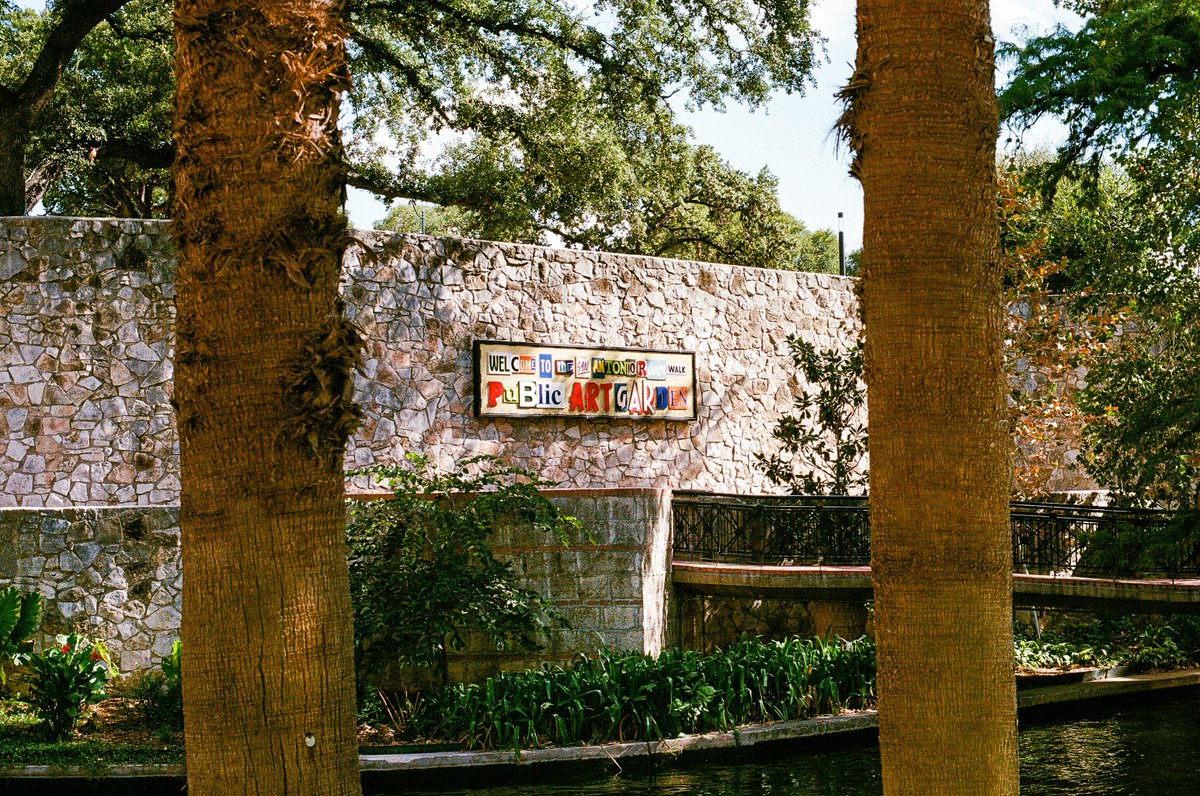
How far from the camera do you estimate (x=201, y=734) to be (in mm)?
2725

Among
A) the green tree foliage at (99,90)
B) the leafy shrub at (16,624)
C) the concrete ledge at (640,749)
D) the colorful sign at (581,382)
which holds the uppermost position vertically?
the green tree foliage at (99,90)

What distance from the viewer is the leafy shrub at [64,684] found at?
9.19 metres

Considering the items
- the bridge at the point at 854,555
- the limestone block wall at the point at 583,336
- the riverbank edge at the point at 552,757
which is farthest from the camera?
the limestone block wall at the point at 583,336

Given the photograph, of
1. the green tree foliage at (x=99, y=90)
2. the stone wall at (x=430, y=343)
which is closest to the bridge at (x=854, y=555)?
the stone wall at (x=430, y=343)

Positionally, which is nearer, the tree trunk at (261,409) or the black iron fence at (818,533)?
the tree trunk at (261,409)

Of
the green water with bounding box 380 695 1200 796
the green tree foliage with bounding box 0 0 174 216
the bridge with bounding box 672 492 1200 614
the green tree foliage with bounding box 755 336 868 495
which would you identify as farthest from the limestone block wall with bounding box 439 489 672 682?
the green tree foliage with bounding box 0 0 174 216

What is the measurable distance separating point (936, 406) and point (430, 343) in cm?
1238

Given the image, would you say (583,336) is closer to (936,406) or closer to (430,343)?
(430,343)

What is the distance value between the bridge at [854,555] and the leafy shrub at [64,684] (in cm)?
540

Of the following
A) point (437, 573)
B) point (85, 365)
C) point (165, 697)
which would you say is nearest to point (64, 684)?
point (165, 697)

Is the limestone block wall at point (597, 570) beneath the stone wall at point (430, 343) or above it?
beneath

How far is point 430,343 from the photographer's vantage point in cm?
1490

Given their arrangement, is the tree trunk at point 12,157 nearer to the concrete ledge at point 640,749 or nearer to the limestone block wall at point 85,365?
the limestone block wall at point 85,365

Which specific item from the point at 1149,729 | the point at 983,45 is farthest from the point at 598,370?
the point at 983,45
